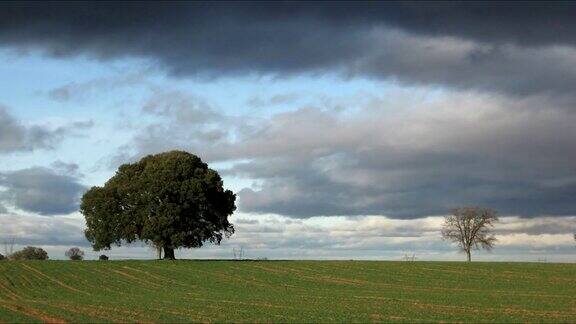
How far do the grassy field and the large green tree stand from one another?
13.9 feet

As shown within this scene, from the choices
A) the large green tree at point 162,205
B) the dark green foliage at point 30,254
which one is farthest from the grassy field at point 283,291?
the dark green foliage at point 30,254

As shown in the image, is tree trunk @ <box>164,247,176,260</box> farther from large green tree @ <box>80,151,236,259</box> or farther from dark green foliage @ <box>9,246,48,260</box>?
dark green foliage @ <box>9,246,48,260</box>

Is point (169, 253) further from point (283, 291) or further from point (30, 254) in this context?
point (30, 254)

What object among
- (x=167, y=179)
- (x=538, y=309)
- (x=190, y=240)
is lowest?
(x=538, y=309)

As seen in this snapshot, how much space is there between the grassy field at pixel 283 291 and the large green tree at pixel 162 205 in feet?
13.9

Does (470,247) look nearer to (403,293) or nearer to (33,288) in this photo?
(403,293)

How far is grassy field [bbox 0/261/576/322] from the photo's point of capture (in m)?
40.7

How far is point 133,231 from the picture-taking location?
100875 millimetres

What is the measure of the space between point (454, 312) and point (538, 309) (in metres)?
6.71

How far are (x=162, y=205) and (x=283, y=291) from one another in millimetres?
37877

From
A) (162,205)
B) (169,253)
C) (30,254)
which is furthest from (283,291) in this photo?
(30,254)

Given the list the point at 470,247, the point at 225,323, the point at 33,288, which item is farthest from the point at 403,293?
the point at 470,247

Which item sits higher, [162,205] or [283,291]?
[162,205]

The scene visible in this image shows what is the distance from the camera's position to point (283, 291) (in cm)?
6588
